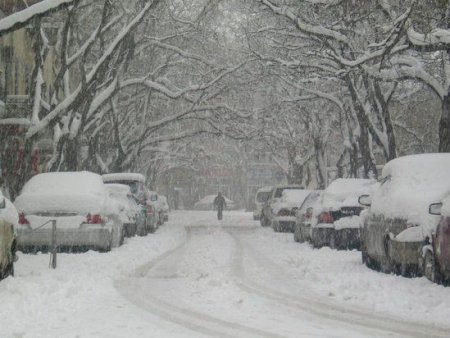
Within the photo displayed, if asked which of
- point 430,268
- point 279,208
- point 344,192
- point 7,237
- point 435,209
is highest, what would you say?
point 344,192

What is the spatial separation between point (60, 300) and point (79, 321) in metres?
1.45

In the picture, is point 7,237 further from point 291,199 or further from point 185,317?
point 291,199

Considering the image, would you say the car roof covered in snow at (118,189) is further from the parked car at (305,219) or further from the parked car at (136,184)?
the parked car at (305,219)

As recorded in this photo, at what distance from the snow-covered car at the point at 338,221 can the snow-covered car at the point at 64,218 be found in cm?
494

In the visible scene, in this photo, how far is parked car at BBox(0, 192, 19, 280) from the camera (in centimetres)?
1102

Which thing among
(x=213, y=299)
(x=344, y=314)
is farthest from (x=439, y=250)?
(x=213, y=299)

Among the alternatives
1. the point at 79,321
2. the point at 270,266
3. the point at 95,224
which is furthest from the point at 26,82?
the point at 79,321

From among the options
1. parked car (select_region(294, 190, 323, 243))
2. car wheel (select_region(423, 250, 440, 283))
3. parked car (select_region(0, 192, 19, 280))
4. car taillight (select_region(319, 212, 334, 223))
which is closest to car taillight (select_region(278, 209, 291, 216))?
parked car (select_region(294, 190, 323, 243))

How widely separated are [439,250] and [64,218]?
7.91m

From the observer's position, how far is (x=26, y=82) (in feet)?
116

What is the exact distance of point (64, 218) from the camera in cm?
1564

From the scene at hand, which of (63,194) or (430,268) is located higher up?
(63,194)

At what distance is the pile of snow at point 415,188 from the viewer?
37.4 feet

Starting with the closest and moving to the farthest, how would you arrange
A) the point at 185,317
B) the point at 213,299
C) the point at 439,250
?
the point at 185,317 → the point at 213,299 → the point at 439,250
